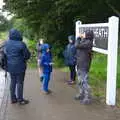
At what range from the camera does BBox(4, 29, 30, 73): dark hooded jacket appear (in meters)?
10.5

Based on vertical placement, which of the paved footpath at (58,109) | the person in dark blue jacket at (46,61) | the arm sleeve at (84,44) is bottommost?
the paved footpath at (58,109)

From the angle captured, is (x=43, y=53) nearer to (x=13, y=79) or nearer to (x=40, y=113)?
(x=13, y=79)

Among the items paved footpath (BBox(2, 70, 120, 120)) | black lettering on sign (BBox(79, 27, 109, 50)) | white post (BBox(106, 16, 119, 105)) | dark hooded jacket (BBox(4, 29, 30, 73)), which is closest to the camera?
paved footpath (BBox(2, 70, 120, 120))

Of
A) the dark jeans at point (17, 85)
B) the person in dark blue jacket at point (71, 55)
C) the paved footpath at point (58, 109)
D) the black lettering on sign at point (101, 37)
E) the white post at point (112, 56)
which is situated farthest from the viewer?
the person in dark blue jacket at point (71, 55)

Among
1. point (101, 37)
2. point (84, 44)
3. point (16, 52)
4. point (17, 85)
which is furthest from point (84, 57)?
point (17, 85)

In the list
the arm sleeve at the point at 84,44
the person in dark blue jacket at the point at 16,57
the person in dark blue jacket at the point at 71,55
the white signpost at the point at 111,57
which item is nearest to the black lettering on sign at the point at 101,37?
the white signpost at the point at 111,57

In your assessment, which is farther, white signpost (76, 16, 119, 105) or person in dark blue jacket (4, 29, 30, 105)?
person in dark blue jacket (4, 29, 30, 105)

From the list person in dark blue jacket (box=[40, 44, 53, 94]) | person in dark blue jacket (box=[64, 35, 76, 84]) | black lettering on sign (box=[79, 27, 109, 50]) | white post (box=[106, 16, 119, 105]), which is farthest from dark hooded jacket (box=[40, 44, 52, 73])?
white post (box=[106, 16, 119, 105])

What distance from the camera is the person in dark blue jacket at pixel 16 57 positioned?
10.5m

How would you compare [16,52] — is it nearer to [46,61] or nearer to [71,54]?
[46,61]

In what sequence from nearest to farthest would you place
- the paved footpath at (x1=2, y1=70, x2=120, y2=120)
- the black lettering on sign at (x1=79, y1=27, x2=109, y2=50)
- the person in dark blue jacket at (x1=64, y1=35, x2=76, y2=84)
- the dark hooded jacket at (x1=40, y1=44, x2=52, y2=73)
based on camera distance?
the paved footpath at (x1=2, y1=70, x2=120, y2=120)
the black lettering on sign at (x1=79, y1=27, x2=109, y2=50)
the dark hooded jacket at (x1=40, y1=44, x2=52, y2=73)
the person in dark blue jacket at (x1=64, y1=35, x2=76, y2=84)

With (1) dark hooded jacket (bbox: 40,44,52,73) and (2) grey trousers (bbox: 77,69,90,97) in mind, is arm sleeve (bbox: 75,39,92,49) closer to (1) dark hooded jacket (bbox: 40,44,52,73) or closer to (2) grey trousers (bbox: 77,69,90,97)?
(2) grey trousers (bbox: 77,69,90,97)

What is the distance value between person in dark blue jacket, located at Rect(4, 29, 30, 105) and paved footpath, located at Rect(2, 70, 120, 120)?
1.45ft

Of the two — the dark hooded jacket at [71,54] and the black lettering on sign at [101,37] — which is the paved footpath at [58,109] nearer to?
the black lettering on sign at [101,37]
